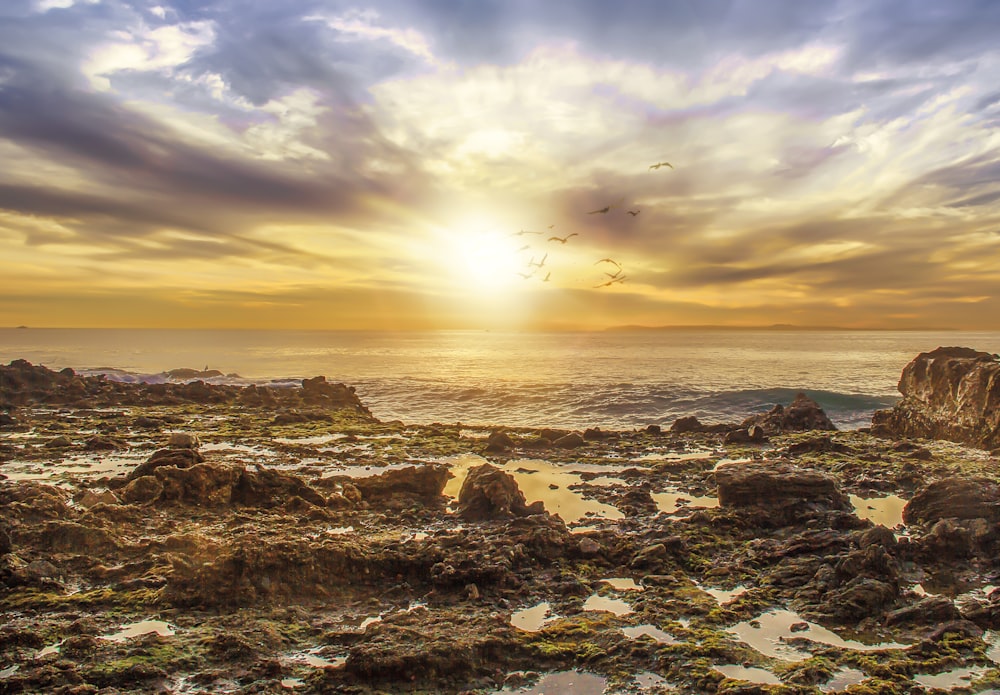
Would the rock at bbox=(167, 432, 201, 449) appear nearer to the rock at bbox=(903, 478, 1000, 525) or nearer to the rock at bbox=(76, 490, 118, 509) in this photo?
the rock at bbox=(76, 490, 118, 509)

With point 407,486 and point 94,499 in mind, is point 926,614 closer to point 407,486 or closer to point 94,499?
point 407,486

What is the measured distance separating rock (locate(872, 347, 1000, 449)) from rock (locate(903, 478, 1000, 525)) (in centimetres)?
1125

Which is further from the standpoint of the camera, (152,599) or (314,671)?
(152,599)

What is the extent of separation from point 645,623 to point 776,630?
2.07 metres

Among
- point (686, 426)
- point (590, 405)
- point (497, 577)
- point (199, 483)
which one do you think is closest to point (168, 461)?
point (199, 483)

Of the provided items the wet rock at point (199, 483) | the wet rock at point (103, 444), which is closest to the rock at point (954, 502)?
the wet rock at point (199, 483)

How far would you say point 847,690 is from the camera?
7.67 metres

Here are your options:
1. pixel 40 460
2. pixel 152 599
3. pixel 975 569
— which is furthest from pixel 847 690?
pixel 40 460

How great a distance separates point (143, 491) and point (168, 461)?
1799mm

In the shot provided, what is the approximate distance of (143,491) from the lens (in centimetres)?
1551

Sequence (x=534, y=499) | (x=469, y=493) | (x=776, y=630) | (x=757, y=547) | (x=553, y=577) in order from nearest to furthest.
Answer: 1. (x=776, y=630)
2. (x=553, y=577)
3. (x=757, y=547)
4. (x=469, y=493)
5. (x=534, y=499)

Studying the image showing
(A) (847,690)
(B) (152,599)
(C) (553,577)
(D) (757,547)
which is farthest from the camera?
(D) (757,547)

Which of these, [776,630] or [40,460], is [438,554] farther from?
[40,460]

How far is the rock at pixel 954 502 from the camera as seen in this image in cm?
1388
